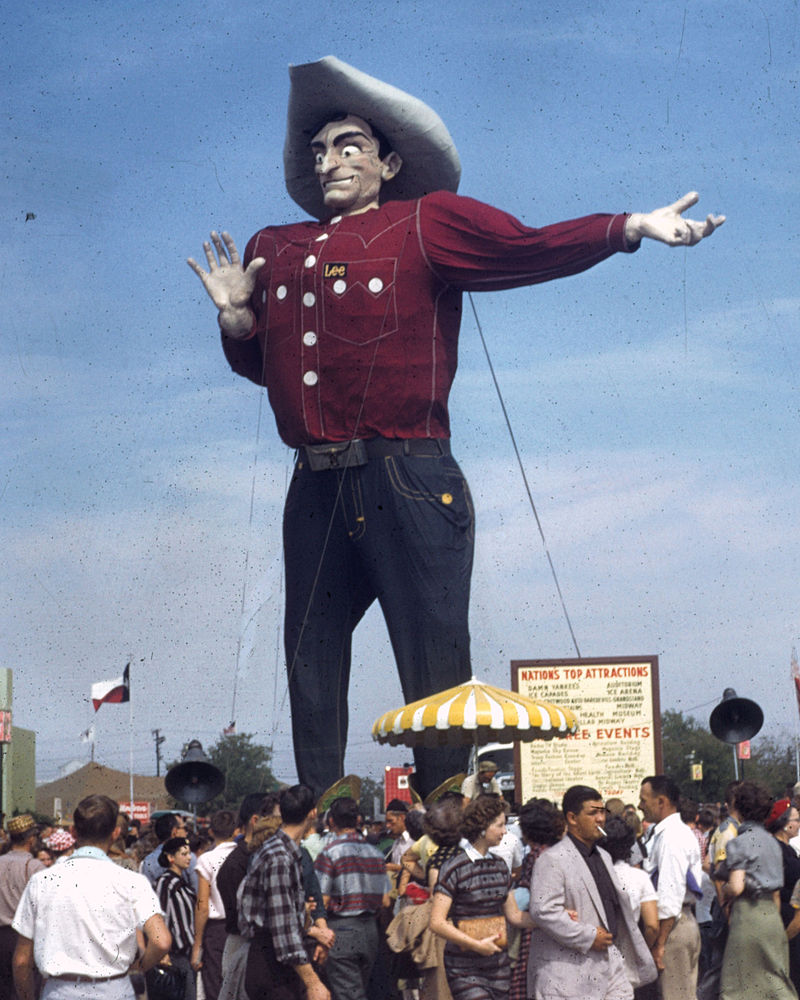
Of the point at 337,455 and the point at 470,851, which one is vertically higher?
the point at 337,455

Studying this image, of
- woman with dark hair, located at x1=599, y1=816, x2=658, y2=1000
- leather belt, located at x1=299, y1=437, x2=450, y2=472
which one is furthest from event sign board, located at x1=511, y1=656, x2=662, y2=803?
woman with dark hair, located at x1=599, y1=816, x2=658, y2=1000

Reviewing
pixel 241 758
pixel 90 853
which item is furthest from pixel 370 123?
pixel 241 758

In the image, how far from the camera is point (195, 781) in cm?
1602

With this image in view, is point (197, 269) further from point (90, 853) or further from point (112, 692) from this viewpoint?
point (112, 692)

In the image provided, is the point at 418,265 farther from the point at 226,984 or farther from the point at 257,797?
the point at 226,984

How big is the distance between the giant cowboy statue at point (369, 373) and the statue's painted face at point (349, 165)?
0.01m

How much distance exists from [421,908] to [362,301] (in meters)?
6.48

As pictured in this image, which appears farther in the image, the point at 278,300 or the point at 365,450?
the point at 278,300

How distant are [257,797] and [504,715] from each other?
4086 mm

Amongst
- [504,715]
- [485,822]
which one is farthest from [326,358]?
[485,822]

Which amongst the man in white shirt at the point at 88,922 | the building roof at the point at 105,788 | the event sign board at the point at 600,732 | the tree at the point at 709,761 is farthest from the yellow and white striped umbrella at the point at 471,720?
the building roof at the point at 105,788

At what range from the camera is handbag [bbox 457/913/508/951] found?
666cm

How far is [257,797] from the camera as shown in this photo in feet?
26.7

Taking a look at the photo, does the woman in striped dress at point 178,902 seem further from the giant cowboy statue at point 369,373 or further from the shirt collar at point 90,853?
the giant cowboy statue at point 369,373
